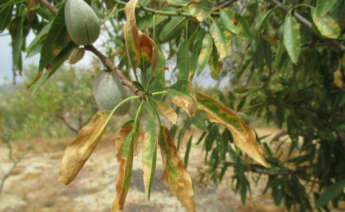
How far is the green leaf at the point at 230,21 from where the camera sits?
0.51 metres

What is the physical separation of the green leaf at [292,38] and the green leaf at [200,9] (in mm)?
210

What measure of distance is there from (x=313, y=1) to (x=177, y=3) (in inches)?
19.0

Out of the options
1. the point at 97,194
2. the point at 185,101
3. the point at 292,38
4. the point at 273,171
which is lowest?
the point at 97,194

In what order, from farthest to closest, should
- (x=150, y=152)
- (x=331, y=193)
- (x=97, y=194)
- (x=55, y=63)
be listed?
(x=97, y=194)
(x=331, y=193)
(x=55, y=63)
(x=150, y=152)

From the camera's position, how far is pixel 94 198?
2.16 meters

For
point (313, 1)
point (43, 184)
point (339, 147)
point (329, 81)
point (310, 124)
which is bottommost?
point (43, 184)

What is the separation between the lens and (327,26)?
19.6 inches

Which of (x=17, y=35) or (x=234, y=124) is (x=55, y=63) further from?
(x=234, y=124)

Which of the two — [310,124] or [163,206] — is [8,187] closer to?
[163,206]

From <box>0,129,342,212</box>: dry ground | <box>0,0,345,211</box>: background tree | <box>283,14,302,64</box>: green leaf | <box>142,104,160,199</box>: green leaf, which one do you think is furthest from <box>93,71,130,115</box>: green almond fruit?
<box>0,129,342,212</box>: dry ground

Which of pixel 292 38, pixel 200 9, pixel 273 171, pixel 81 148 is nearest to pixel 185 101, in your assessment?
pixel 81 148

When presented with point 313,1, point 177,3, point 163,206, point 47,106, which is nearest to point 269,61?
point 313,1

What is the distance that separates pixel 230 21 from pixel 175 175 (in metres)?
0.37

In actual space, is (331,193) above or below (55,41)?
below
